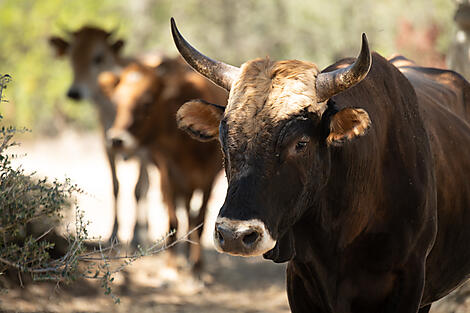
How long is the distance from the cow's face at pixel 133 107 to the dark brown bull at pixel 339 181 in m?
5.06

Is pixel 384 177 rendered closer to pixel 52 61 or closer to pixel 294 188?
pixel 294 188

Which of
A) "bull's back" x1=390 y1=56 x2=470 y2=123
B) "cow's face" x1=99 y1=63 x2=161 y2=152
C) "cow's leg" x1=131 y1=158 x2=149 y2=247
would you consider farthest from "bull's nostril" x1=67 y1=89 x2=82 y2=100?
"bull's back" x1=390 y1=56 x2=470 y2=123

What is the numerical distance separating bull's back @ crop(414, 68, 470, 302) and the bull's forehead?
3.33ft

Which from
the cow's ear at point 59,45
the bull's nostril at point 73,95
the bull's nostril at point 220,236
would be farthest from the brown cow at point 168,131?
the bull's nostril at point 220,236

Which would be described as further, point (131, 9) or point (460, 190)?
point (131, 9)

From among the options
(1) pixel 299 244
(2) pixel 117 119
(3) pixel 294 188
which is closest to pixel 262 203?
(3) pixel 294 188

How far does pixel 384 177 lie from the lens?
393cm

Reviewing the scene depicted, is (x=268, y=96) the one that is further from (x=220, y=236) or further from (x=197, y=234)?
(x=197, y=234)

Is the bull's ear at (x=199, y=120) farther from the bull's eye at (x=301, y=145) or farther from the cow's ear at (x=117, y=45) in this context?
the cow's ear at (x=117, y=45)

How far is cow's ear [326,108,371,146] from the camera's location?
346 cm

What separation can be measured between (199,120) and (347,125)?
2.67ft

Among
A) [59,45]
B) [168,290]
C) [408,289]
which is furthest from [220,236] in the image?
[59,45]

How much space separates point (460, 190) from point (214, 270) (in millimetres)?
5494

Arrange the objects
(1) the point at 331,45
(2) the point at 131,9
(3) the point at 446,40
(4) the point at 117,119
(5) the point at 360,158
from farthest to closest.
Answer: (2) the point at 131,9 < (1) the point at 331,45 < (3) the point at 446,40 < (4) the point at 117,119 < (5) the point at 360,158
